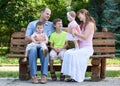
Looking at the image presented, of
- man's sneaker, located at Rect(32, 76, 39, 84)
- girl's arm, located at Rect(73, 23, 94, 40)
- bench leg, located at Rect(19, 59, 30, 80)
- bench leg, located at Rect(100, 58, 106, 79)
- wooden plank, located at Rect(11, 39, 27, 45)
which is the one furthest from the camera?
bench leg, located at Rect(100, 58, 106, 79)

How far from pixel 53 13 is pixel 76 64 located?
50.1 ft

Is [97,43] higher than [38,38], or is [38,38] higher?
[38,38]

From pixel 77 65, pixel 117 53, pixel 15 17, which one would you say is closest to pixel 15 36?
pixel 77 65

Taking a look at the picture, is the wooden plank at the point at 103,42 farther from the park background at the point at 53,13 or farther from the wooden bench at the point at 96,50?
the park background at the point at 53,13

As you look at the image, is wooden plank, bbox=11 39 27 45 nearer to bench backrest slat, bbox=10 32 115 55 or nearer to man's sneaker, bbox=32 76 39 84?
bench backrest slat, bbox=10 32 115 55

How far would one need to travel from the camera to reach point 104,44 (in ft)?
32.6

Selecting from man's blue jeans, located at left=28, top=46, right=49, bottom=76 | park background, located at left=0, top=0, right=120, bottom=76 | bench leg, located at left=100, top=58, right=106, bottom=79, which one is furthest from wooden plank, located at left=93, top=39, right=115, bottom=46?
park background, located at left=0, top=0, right=120, bottom=76

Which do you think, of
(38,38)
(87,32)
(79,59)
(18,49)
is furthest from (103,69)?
(18,49)

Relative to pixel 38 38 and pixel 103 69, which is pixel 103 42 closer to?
pixel 103 69

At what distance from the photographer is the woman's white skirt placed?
9250mm

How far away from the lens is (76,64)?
30.4ft

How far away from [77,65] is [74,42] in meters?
0.49

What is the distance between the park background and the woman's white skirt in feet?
32.9

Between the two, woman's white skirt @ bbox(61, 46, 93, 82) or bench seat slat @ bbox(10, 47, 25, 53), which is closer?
woman's white skirt @ bbox(61, 46, 93, 82)
